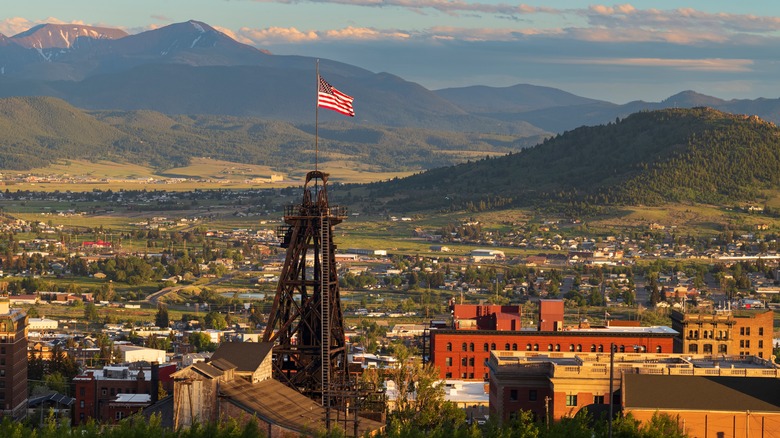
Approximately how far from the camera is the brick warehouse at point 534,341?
15862cm

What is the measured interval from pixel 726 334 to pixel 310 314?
5377 cm

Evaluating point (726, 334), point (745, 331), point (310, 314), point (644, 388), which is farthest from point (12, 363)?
point (644, 388)

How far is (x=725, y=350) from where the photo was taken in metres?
160

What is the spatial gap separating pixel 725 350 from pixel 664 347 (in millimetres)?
5295

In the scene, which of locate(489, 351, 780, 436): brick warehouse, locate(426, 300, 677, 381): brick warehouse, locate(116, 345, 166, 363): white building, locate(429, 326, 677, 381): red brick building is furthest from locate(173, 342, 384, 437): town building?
locate(116, 345, 166, 363): white building

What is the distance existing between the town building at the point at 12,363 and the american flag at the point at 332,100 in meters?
42.9

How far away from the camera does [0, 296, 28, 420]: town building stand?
512 ft

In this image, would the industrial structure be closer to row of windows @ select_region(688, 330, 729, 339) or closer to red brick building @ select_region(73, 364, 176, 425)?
red brick building @ select_region(73, 364, 176, 425)

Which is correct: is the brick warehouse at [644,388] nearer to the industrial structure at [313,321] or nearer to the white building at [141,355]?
the industrial structure at [313,321]

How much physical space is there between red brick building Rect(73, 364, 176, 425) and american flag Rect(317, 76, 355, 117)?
1131 inches

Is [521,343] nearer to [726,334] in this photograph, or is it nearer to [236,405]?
[726,334]

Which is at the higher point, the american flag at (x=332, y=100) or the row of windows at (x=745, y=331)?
the american flag at (x=332, y=100)

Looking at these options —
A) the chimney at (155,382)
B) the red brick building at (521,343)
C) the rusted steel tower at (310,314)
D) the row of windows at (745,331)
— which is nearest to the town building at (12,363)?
the chimney at (155,382)

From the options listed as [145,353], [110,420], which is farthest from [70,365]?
[110,420]
